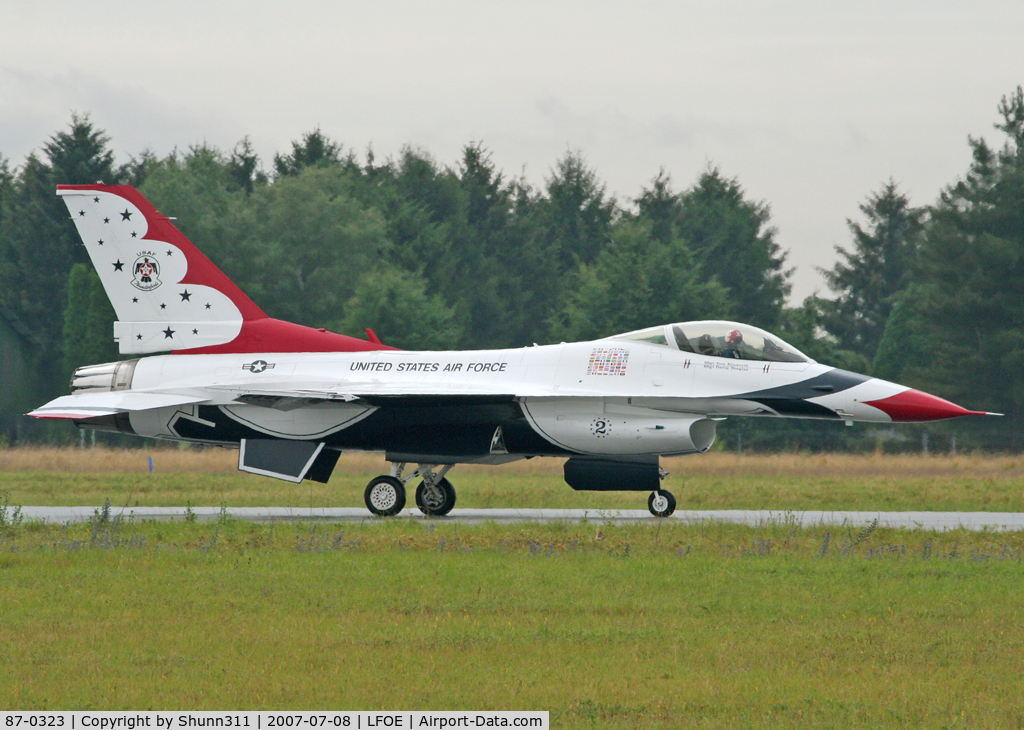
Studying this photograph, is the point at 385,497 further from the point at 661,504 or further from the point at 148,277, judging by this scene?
the point at 148,277

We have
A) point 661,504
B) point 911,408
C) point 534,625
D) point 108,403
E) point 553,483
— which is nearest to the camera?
point 534,625

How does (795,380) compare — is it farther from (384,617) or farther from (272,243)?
(272,243)

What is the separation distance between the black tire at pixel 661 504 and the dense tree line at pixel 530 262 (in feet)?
77.5

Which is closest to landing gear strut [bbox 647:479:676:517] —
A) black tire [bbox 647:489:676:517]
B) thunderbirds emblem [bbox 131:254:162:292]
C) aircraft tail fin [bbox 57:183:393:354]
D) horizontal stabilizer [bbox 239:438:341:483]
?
black tire [bbox 647:489:676:517]

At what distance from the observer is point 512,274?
67.9 m

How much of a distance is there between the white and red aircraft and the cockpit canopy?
0.02 meters

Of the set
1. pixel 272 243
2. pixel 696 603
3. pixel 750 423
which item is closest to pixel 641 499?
pixel 696 603

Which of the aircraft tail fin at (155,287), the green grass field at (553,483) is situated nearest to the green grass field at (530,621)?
the aircraft tail fin at (155,287)

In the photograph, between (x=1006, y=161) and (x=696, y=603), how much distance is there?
47698 mm

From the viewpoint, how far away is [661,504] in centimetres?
1753

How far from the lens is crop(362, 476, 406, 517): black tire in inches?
702

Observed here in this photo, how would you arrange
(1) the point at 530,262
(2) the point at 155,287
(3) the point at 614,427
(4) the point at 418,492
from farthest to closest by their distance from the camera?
1. (1) the point at 530,262
2. (2) the point at 155,287
3. (4) the point at 418,492
4. (3) the point at 614,427

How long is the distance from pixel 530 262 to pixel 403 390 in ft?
168
